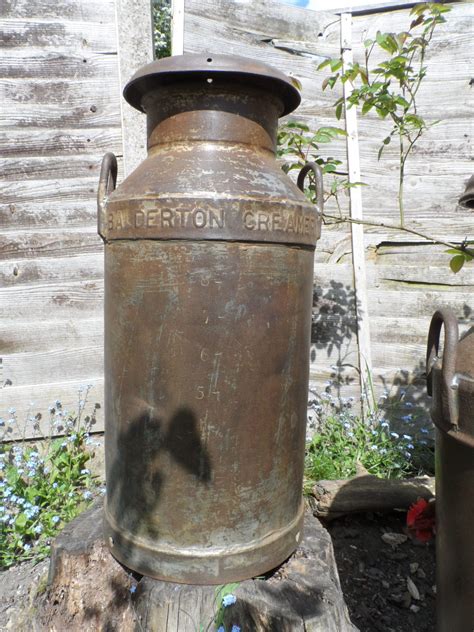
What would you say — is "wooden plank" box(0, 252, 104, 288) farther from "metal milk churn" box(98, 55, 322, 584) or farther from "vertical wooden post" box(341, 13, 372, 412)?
"vertical wooden post" box(341, 13, 372, 412)

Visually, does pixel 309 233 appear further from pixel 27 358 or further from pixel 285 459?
pixel 27 358

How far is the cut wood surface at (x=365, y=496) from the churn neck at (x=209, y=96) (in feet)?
5.97

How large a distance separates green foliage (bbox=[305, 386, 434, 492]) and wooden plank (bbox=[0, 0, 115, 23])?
2.59 m

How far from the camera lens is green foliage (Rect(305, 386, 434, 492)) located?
107 inches

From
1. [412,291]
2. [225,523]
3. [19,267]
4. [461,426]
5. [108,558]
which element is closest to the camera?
[461,426]

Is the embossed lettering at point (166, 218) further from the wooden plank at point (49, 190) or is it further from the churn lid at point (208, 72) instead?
the wooden plank at point (49, 190)

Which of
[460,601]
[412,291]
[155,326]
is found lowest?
[460,601]

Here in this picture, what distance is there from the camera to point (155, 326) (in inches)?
55.0

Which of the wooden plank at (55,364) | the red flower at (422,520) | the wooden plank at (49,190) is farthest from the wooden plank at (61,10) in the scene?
the red flower at (422,520)

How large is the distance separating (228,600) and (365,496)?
127 centimetres

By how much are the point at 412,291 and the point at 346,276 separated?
0.43 m

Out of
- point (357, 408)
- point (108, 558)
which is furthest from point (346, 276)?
point (108, 558)

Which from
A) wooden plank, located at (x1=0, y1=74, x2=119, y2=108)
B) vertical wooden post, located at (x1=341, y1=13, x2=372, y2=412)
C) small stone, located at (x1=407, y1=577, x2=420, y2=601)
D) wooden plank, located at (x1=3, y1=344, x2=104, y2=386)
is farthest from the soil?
wooden plank, located at (x1=0, y1=74, x2=119, y2=108)

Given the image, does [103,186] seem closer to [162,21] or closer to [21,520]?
[21,520]
